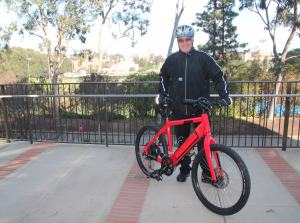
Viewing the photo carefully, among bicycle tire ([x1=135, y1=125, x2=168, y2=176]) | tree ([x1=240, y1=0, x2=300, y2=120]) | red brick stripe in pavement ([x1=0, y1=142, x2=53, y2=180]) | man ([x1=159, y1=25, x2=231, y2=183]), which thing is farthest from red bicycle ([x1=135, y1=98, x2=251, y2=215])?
tree ([x1=240, y1=0, x2=300, y2=120])

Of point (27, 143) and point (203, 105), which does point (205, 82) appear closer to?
point (203, 105)

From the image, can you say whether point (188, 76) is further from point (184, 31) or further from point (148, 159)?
point (148, 159)

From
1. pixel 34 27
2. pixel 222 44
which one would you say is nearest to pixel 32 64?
pixel 34 27

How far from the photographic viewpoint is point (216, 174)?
225 centimetres

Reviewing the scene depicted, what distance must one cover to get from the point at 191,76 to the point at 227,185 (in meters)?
1.24

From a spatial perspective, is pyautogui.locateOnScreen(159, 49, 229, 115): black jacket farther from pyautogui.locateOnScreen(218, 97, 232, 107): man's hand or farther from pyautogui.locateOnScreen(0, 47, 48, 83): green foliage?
pyautogui.locateOnScreen(0, 47, 48, 83): green foliage

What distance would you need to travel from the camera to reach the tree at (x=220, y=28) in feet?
54.5

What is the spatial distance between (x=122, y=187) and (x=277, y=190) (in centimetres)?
186

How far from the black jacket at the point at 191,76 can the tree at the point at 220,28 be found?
15.2m

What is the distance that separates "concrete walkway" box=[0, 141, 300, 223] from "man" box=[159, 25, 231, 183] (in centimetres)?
54

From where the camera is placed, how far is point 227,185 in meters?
2.29

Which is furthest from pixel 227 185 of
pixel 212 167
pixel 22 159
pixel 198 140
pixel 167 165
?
pixel 22 159

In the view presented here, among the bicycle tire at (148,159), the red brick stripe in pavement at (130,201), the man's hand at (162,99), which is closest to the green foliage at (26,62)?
the bicycle tire at (148,159)

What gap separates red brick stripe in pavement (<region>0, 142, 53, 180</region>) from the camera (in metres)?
3.38
